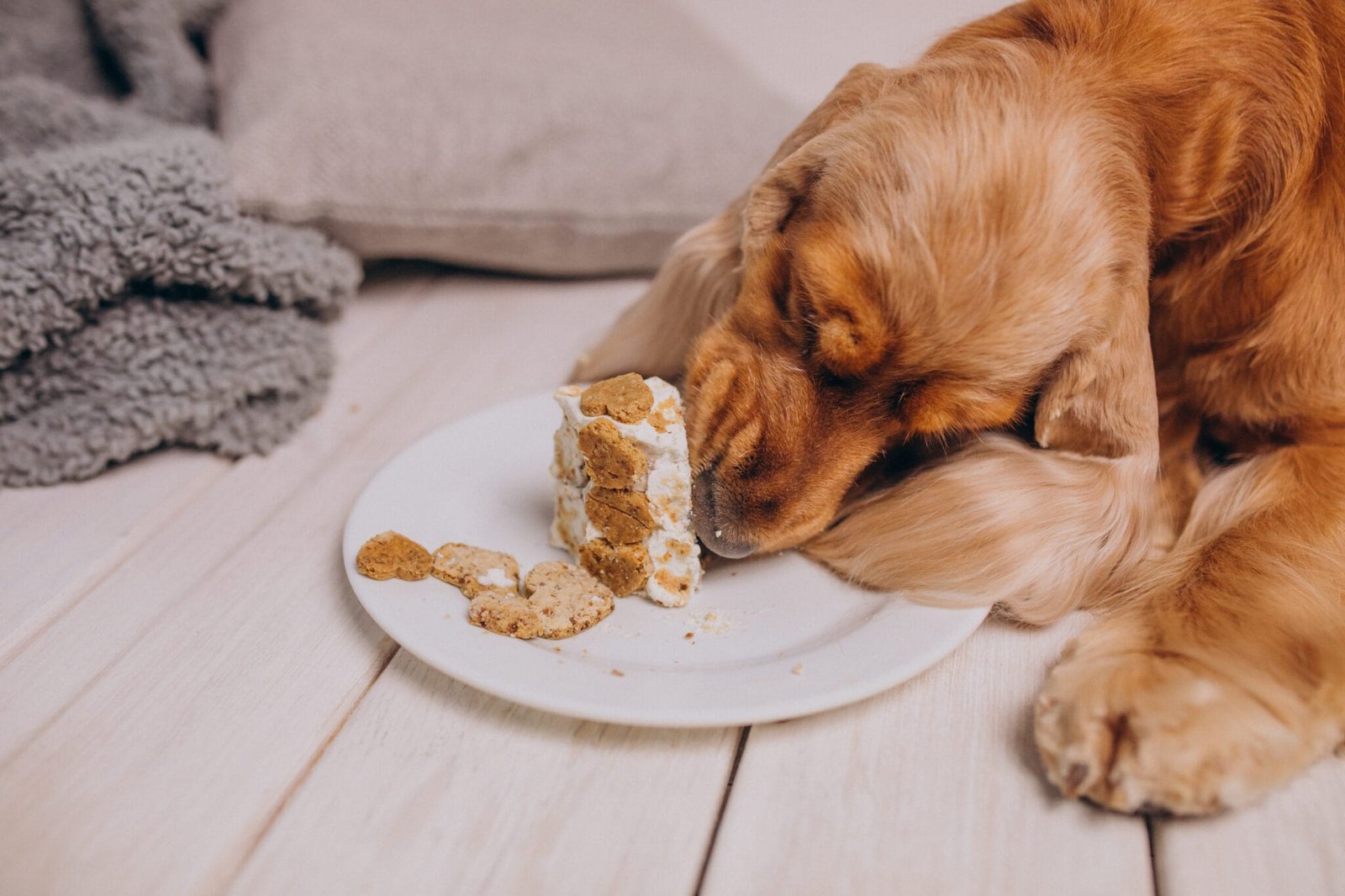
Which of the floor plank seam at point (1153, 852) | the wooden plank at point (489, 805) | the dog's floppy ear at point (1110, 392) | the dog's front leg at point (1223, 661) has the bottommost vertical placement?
the wooden plank at point (489, 805)

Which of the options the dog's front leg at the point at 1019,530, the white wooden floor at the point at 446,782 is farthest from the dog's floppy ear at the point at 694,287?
the white wooden floor at the point at 446,782

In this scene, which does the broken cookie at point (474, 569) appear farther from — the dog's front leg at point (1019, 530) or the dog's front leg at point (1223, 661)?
the dog's front leg at point (1223, 661)

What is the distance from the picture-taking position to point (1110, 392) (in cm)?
131

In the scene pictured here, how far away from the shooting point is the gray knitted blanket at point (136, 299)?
65.2 inches

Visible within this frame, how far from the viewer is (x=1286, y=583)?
125 centimetres

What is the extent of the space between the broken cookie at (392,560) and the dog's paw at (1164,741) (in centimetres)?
76

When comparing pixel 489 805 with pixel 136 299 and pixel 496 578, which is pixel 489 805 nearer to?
pixel 496 578

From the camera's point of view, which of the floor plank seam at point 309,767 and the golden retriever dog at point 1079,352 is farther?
the golden retriever dog at point 1079,352

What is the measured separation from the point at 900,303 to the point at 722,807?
1.95ft

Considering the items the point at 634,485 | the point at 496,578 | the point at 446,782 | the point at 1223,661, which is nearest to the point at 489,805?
the point at 446,782

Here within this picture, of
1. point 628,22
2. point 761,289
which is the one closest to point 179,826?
point 761,289

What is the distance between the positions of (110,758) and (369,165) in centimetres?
137

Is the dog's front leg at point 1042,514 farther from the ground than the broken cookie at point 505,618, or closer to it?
farther from the ground

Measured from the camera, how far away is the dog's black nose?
1.28 m
